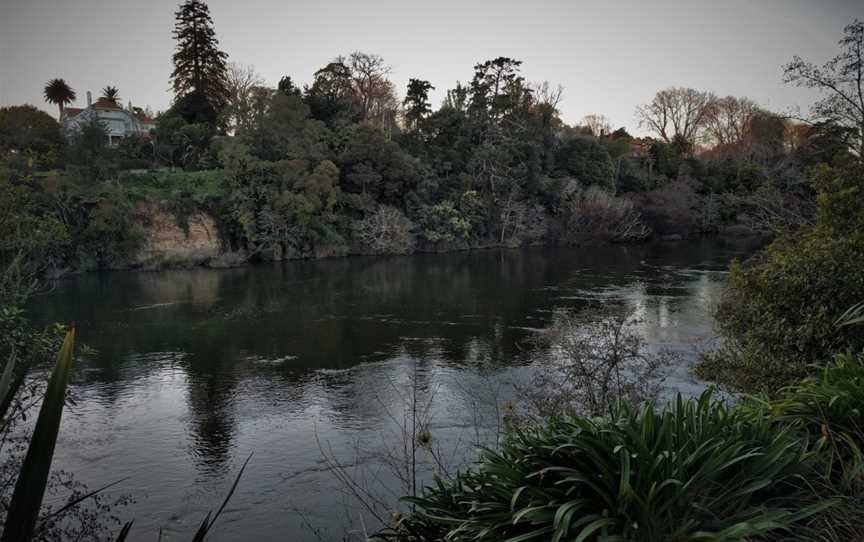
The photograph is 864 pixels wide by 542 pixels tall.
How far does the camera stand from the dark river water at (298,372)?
10266 millimetres

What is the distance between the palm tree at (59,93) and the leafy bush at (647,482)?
76869mm

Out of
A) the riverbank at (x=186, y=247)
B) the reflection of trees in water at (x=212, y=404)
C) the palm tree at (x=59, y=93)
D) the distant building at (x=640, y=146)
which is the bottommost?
the reflection of trees in water at (x=212, y=404)

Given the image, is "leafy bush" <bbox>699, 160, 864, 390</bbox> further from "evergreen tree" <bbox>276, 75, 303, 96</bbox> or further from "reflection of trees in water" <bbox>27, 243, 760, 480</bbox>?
"evergreen tree" <bbox>276, 75, 303, 96</bbox>

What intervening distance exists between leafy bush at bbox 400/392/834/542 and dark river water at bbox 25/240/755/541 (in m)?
5.70

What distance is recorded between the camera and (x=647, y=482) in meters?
3.62

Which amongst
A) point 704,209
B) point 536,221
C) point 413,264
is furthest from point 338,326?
point 704,209

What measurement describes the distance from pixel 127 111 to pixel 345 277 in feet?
131

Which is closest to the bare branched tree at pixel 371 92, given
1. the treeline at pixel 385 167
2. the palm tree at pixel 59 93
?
the treeline at pixel 385 167

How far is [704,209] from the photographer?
56781 mm

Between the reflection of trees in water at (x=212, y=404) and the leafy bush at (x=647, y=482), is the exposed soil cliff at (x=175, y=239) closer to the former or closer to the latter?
the reflection of trees in water at (x=212, y=404)

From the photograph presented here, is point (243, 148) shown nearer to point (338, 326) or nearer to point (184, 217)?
point (184, 217)

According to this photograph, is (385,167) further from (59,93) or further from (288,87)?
(59,93)

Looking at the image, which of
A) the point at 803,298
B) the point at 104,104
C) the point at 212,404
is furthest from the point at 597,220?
the point at 104,104

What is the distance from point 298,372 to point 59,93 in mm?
67177
